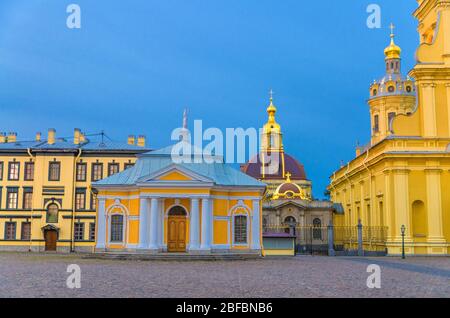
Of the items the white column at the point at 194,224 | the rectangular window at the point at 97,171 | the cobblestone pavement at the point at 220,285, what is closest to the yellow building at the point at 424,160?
the white column at the point at 194,224

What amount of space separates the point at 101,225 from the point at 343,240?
23.8 m

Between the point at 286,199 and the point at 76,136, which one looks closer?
the point at 76,136

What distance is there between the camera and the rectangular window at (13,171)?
48062 millimetres

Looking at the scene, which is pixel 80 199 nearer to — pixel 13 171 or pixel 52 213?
pixel 52 213

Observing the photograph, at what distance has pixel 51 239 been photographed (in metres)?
47.1

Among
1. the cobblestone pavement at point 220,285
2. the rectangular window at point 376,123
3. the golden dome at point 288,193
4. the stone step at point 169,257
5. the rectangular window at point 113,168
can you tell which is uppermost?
the rectangular window at point 376,123

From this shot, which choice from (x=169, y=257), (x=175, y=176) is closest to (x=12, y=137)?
(x=175, y=176)

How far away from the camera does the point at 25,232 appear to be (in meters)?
47.3

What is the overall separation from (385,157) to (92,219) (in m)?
23.5

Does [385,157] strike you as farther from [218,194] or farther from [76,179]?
[76,179]

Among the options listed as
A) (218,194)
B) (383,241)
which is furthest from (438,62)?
(218,194)

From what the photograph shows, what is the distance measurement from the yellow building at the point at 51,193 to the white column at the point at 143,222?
1557cm

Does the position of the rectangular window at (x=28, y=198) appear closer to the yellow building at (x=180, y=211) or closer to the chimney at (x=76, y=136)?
the chimney at (x=76, y=136)

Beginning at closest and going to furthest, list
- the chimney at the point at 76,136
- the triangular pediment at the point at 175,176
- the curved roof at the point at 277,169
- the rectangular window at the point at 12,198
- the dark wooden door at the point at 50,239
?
the triangular pediment at the point at 175,176 < the dark wooden door at the point at 50,239 < the rectangular window at the point at 12,198 < the chimney at the point at 76,136 < the curved roof at the point at 277,169
